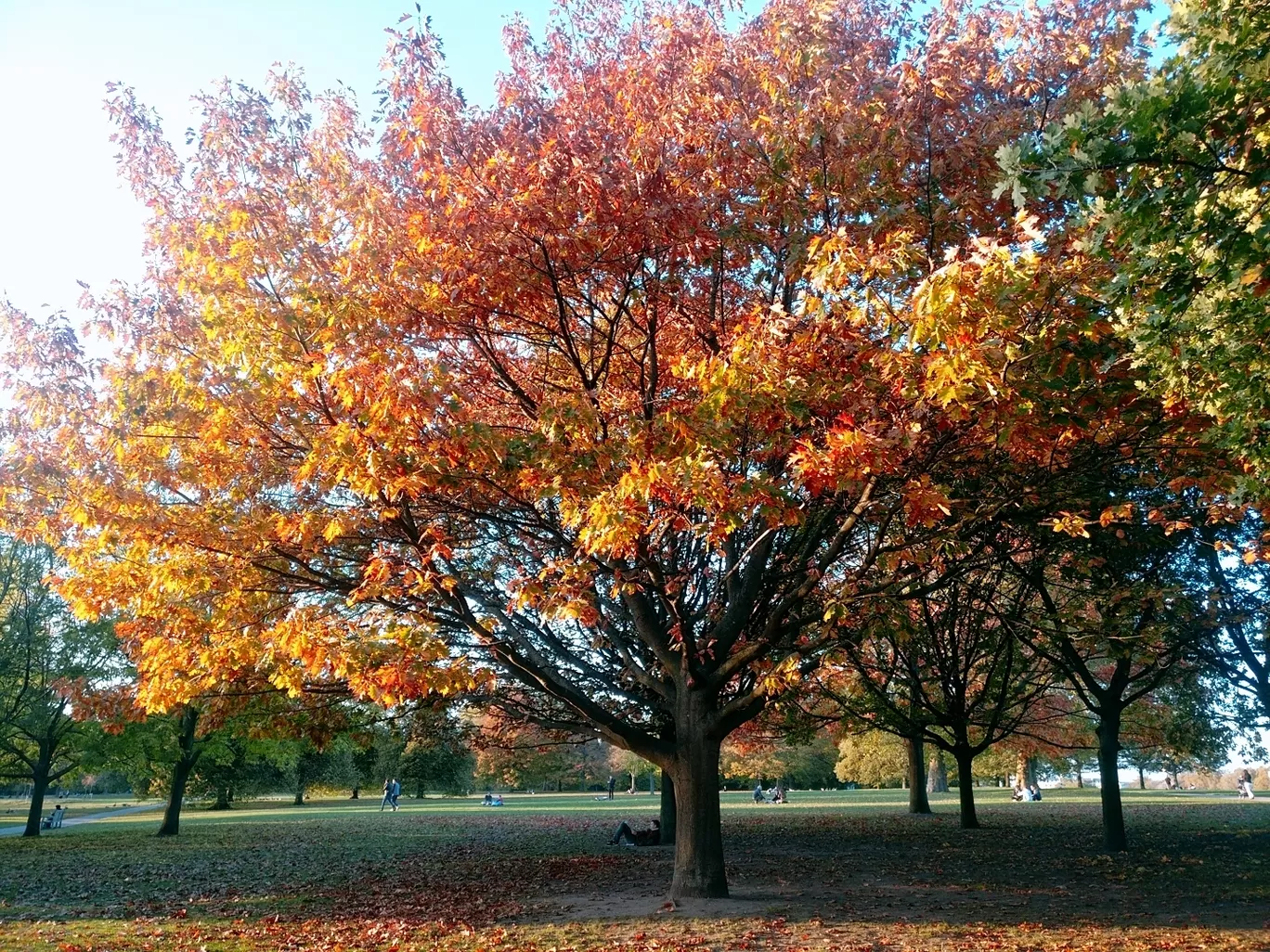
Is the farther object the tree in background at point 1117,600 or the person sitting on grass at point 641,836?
the person sitting on grass at point 641,836

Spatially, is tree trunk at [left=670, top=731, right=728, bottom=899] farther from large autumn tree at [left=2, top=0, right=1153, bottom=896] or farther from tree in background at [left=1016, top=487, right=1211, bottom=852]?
tree in background at [left=1016, top=487, right=1211, bottom=852]

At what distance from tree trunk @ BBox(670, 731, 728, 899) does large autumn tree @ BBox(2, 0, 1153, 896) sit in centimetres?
145

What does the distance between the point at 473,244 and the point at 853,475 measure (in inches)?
161

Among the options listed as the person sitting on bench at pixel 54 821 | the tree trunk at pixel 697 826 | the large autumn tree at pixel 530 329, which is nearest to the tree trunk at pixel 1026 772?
the tree trunk at pixel 697 826

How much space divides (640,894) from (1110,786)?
10399mm

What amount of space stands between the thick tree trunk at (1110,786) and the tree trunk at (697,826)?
9553 millimetres

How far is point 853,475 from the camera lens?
6359mm

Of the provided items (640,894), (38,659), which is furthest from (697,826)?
(38,659)

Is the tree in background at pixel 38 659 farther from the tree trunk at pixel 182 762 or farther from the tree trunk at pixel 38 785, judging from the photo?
the tree trunk at pixel 182 762

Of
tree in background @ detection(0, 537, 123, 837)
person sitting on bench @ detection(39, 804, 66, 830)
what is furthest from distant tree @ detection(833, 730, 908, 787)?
person sitting on bench @ detection(39, 804, 66, 830)

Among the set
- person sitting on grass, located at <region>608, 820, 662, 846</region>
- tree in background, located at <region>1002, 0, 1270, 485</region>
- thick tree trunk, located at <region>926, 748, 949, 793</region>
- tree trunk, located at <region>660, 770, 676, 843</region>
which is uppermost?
tree in background, located at <region>1002, 0, 1270, 485</region>

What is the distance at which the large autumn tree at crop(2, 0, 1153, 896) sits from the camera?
6.99 meters

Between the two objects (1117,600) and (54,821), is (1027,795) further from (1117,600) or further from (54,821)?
(54,821)

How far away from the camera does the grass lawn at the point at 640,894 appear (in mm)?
8250
